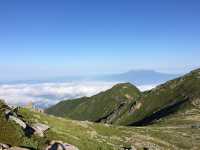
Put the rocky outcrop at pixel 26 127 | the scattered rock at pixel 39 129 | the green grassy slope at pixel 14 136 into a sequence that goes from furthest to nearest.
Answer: the scattered rock at pixel 39 129, the rocky outcrop at pixel 26 127, the green grassy slope at pixel 14 136

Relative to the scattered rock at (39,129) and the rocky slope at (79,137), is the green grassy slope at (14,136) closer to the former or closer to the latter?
the rocky slope at (79,137)

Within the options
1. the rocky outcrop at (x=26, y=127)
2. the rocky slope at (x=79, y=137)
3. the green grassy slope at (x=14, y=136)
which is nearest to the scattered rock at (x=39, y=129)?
the rocky outcrop at (x=26, y=127)

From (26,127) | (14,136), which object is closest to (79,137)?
(26,127)

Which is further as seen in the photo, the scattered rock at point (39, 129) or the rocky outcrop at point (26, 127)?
the scattered rock at point (39, 129)

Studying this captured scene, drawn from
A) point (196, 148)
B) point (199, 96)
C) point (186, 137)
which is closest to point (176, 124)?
point (186, 137)

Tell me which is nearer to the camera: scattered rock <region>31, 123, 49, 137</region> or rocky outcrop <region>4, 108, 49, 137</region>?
rocky outcrop <region>4, 108, 49, 137</region>

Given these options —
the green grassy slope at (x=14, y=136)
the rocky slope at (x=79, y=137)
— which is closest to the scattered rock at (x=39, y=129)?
the rocky slope at (x=79, y=137)

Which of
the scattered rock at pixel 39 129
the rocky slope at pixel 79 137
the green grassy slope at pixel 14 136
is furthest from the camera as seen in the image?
the scattered rock at pixel 39 129

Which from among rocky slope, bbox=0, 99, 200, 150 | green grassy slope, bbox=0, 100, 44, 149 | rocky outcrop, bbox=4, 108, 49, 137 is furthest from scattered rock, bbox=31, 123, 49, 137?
green grassy slope, bbox=0, 100, 44, 149

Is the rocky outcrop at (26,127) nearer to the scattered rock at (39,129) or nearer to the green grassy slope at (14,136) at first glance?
the scattered rock at (39,129)

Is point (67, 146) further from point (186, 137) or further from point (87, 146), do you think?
point (186, 137)

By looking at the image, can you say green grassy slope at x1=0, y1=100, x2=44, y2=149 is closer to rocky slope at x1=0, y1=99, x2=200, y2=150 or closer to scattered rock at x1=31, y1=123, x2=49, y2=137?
rocky slope at x1=0, y1=99, x2=200, y2=150

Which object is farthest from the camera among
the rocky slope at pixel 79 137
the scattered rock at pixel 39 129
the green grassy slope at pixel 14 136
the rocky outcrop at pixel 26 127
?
the scattered rock at pixel 39 129

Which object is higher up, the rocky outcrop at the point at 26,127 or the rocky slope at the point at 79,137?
the rocky outcrop at the point at 26,127
